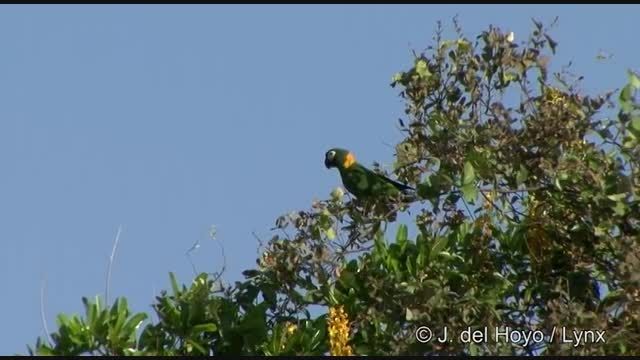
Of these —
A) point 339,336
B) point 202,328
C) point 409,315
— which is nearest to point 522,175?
point 409,315

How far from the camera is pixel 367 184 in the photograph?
963 centimetres

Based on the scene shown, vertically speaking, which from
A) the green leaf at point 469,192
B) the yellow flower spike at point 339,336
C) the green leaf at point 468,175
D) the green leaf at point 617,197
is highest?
the green leaf at point 468,175

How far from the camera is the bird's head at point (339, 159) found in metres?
10.2

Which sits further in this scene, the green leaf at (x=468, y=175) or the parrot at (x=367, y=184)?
the parrot at (x=367, y=184)

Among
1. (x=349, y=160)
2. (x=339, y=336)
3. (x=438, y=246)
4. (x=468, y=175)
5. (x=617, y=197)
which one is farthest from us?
(x=349, y=160)

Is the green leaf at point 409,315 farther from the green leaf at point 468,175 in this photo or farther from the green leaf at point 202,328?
the green leaf at point 202,328

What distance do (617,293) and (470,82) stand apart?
1.34 meters

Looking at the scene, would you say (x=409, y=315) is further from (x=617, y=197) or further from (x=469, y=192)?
(x=617, y=197)

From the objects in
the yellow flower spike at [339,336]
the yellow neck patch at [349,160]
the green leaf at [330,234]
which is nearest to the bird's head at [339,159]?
the yellow neck patch at [349,160]

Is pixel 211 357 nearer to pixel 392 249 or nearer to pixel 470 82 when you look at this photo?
pixel 392 249

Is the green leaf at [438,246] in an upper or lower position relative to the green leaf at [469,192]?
lower

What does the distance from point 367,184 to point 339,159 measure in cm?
68

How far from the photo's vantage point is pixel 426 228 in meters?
9.44

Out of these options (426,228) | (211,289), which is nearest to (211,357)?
(211,289)
